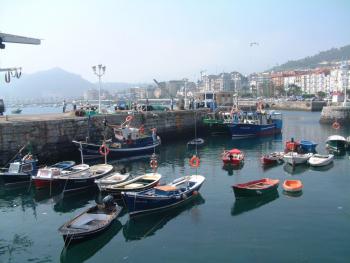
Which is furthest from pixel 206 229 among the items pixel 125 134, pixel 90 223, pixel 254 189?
pixel 125 134

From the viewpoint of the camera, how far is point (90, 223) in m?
17.8

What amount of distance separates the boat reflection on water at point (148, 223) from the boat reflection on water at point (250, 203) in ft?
7.43

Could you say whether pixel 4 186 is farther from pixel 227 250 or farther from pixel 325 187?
pixel 325 187

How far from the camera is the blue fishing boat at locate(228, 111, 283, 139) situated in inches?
2063

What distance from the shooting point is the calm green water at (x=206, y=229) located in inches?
620

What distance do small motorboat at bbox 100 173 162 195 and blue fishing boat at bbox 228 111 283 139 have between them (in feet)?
96.3

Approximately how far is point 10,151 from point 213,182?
1615 cm

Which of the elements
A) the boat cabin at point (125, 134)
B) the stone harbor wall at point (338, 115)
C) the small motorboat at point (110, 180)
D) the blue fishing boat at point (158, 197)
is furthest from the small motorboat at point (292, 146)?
the stone harbor wall at point (338, 115)

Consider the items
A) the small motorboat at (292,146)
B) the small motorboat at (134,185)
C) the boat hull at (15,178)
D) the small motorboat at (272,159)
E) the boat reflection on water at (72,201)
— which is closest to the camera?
the boat reflection on water at (72,201)

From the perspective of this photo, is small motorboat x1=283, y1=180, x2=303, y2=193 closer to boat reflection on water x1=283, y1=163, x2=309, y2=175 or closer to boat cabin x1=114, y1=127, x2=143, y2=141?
boat reflection on water x1=283, y1=163, x2=309, y2=175

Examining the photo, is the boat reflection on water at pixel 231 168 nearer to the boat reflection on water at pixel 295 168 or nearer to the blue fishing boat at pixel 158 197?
the boat reflection on water at pixel 295 168

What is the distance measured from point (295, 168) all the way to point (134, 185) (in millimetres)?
14263

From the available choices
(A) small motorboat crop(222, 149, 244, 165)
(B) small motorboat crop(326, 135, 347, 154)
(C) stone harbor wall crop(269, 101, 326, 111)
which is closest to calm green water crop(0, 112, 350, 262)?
(A) small motorboat crop(222, 149, 244, 165)

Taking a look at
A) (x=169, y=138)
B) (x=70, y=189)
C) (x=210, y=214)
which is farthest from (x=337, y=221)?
(x=169, y=138)
